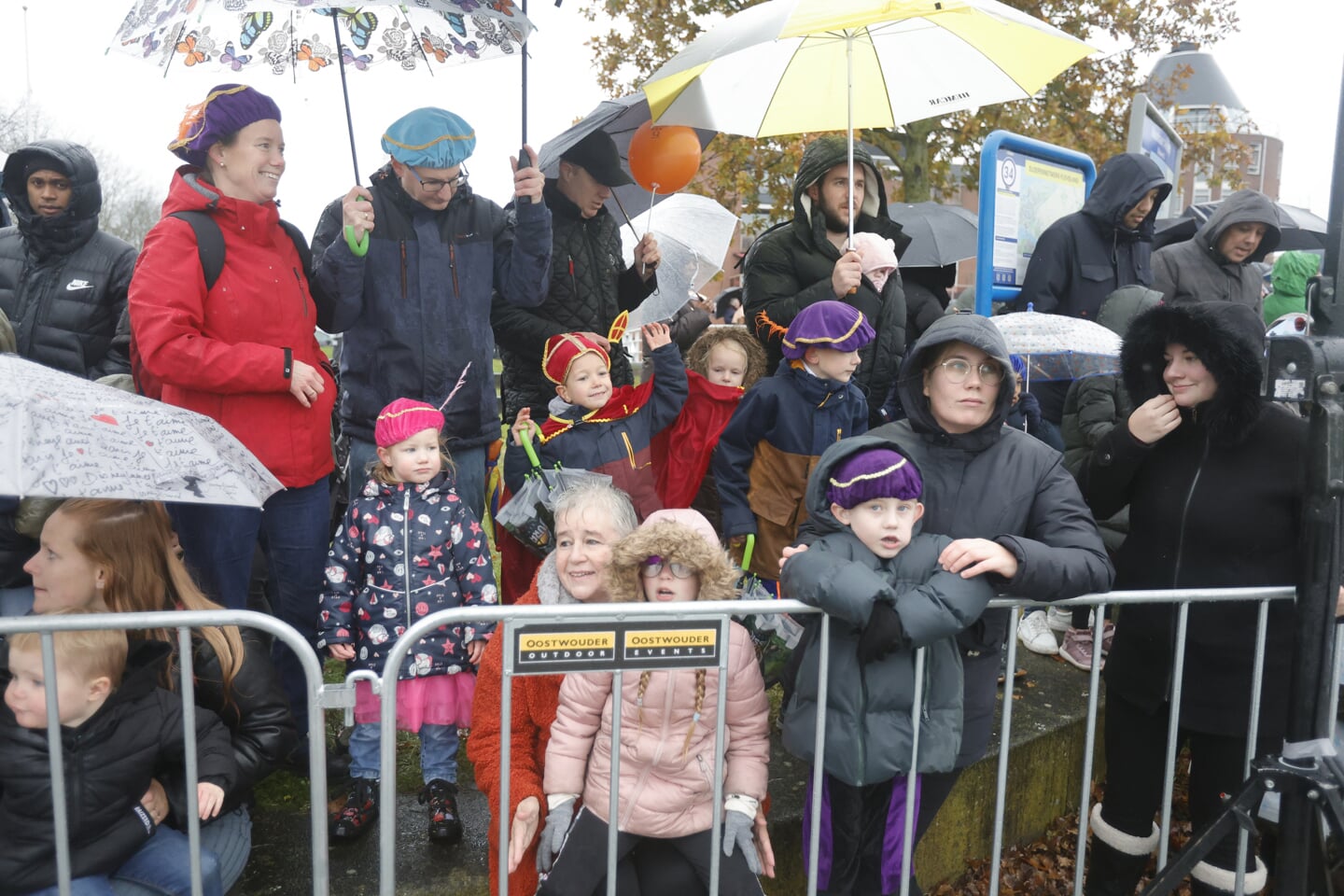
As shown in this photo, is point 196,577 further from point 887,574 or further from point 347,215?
point 887,574

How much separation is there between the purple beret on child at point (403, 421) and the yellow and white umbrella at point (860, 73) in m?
1.57

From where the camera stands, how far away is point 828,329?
3654 mm

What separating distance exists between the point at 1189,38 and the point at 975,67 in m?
15.3

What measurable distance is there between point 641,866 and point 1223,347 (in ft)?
7.13

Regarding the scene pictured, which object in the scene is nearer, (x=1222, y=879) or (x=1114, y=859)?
(x=1222, y=879)

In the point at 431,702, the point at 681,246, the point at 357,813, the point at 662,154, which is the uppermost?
the point at 662,154

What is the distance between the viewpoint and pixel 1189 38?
16688mm

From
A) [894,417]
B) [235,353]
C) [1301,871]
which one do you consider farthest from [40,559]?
[1301,871]

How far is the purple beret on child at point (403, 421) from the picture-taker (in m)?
3.26

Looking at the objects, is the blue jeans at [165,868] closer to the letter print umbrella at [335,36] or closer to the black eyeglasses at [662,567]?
the black eyeglasses at [662,567]

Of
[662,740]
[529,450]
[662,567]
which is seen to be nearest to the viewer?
[662,740]

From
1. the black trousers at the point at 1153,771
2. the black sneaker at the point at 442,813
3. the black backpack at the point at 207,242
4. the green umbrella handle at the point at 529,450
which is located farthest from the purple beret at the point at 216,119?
the black trousers at the point at 1153,771

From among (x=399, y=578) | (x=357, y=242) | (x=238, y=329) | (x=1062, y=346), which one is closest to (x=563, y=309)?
(x=357, y=242)

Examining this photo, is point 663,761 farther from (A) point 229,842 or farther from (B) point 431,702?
(A) point 229,842
